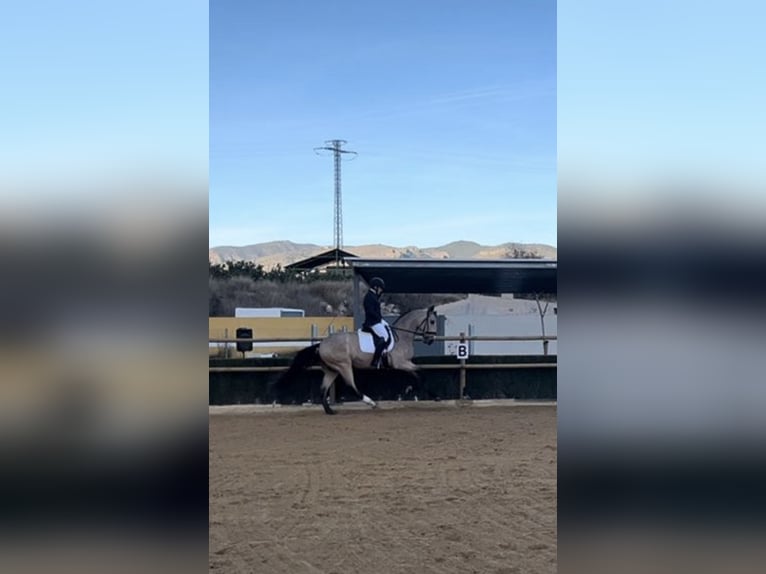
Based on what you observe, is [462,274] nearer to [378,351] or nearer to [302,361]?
[378,351]

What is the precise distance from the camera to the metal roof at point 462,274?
11546 millimetres

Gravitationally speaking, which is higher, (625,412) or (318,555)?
(625,412)

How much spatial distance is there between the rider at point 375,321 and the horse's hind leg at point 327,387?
63cm

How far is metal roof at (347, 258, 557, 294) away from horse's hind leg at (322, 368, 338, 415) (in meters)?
1.64

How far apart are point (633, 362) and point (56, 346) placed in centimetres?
126

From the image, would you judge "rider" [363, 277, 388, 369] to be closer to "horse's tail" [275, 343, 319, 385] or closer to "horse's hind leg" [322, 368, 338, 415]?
"horse's hind leg" [322, 368, 338, 415]

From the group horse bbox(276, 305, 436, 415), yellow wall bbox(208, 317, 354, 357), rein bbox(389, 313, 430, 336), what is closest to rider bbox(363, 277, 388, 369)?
horse bbox(276, 305, 436, 415)

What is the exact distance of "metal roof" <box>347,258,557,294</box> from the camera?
11.5 meters

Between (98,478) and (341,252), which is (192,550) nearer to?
(98,478)

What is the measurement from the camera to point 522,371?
11.9 m

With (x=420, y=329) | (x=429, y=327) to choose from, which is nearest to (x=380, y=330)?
(x=420, y=329)

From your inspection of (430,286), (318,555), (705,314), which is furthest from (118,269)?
(430,286)

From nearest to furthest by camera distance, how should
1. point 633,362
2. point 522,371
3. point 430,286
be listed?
point 633,362 → point 522,371 → point 430,286

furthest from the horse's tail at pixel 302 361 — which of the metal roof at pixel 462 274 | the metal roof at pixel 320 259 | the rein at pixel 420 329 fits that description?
the metal roof at pixel 320 259
